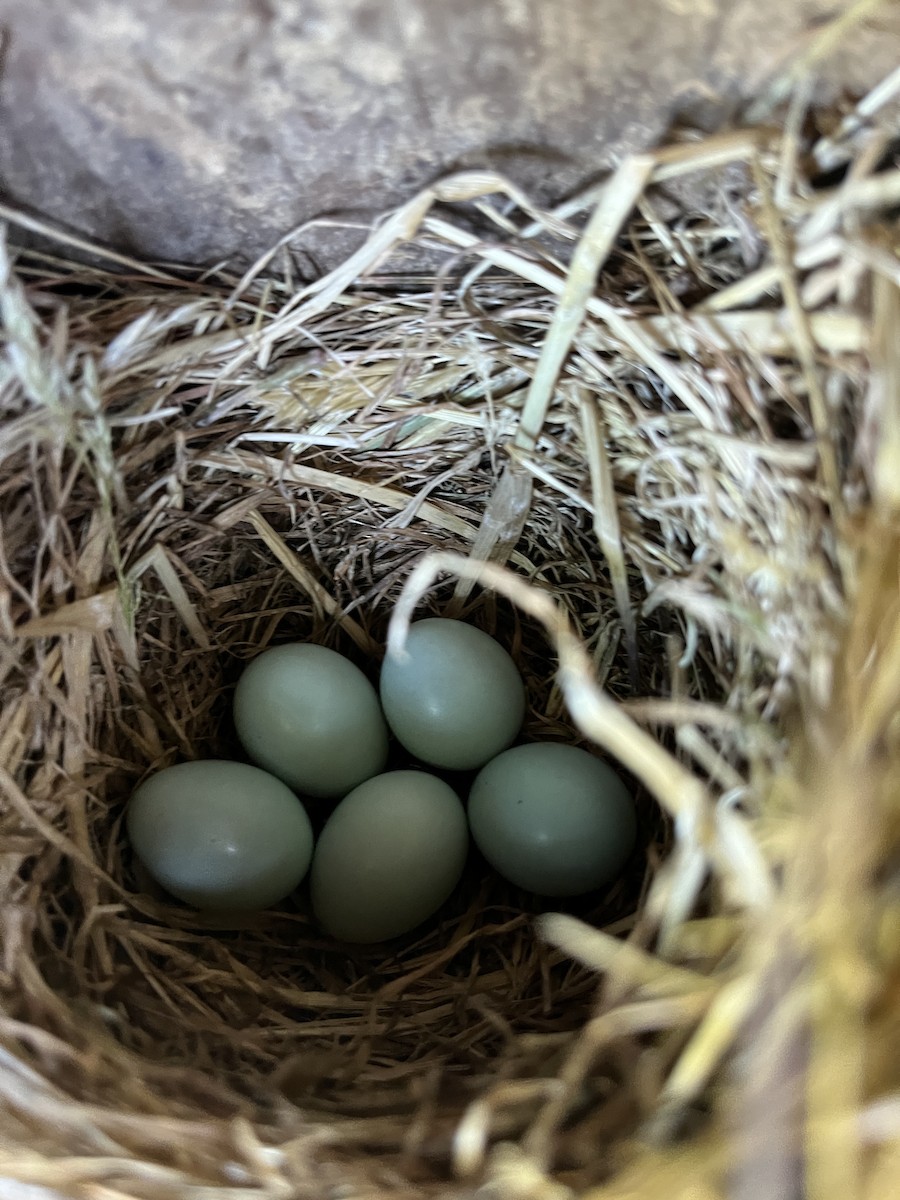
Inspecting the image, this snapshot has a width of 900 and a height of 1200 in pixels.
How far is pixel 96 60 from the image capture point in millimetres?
609

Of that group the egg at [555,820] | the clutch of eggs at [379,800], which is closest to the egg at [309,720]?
the clutch of eggs at [379,800]

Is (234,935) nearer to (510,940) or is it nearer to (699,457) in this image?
(510,940)

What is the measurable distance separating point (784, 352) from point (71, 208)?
1.69 ft

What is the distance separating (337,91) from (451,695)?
47cm

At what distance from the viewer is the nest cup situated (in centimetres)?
47

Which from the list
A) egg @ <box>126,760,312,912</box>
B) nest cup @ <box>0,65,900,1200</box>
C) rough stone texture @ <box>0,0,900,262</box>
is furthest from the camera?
egg @ <box>126,760,312,912</box>

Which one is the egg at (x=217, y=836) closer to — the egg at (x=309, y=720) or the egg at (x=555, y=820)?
the egg at (x=309, y=720)

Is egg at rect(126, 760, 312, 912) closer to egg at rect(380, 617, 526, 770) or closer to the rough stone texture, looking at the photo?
egg at rect(380, 617, 526, 770)

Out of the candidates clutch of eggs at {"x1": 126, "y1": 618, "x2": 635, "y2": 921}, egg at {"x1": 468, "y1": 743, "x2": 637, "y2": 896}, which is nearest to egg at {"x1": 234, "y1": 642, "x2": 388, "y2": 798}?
clutch of eggs at {"x1": 126, "y1": 618, "x2": 635, "y2": 921}

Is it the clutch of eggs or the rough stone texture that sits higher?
the rough stone texture

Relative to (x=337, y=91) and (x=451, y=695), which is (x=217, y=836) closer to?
(x=451, y=695)

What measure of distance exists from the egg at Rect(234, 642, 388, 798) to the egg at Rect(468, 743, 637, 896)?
12cm

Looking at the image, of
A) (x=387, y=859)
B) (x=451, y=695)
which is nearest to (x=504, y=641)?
(x=451, y=695)

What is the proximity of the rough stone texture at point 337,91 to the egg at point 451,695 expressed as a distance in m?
0.35
